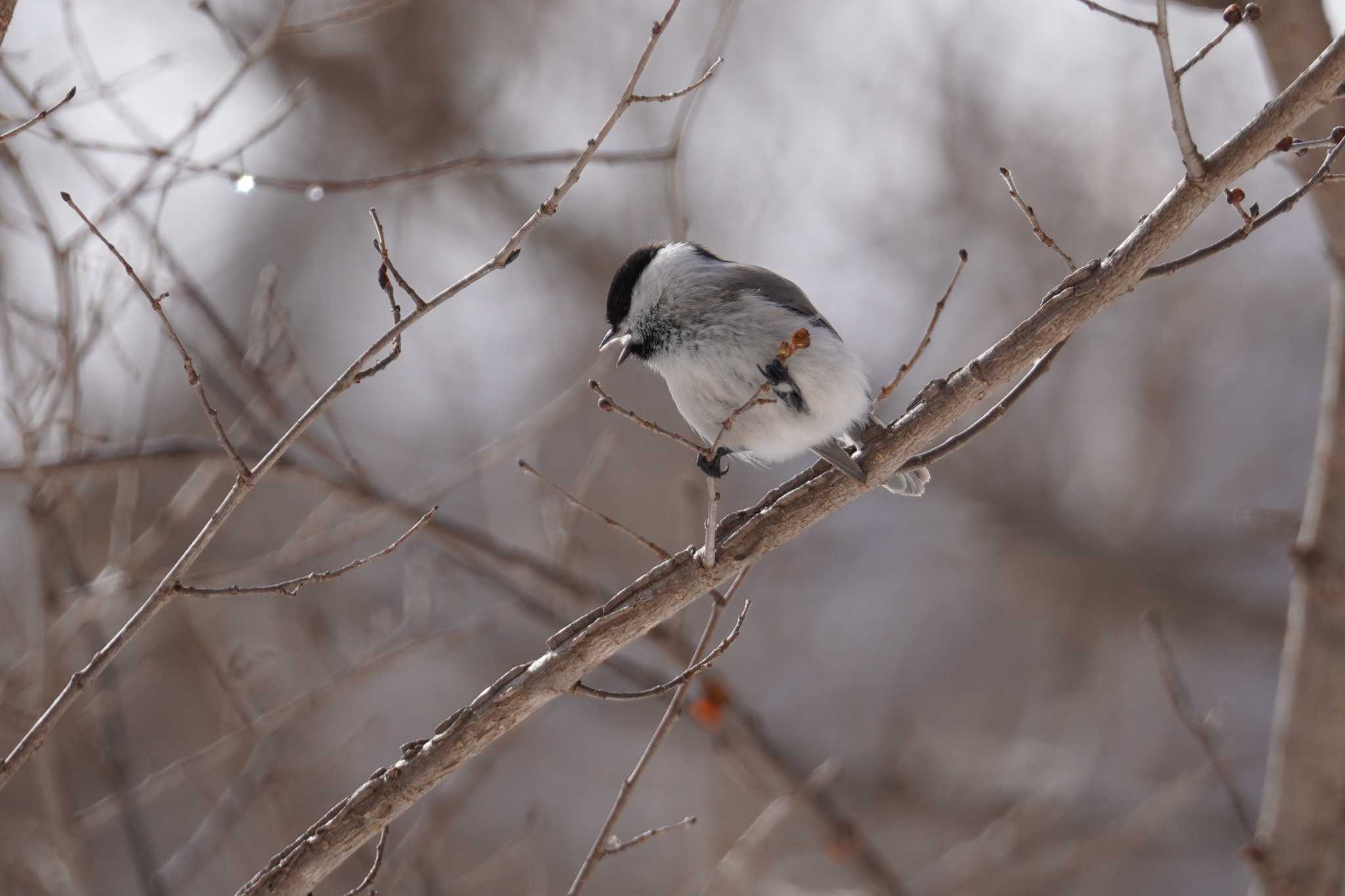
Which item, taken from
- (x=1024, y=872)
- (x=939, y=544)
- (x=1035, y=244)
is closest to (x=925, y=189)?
(x=1035, y=244)

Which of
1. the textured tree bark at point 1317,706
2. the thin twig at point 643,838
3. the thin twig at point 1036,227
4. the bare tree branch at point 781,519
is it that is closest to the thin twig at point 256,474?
the bare tree branch at point 781,519

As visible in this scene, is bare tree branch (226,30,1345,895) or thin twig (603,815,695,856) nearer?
bare tree branch (226,30,1345,895)

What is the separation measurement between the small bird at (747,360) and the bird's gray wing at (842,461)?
0.03 m

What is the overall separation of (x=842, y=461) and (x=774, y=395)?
321mm

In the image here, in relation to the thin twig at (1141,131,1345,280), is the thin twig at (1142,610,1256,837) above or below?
below

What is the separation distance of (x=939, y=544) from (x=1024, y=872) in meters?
3.18

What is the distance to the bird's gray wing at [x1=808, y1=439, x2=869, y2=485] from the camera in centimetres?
173

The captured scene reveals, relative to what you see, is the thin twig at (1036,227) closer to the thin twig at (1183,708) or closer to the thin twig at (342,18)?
the thin twig at (1183,708)

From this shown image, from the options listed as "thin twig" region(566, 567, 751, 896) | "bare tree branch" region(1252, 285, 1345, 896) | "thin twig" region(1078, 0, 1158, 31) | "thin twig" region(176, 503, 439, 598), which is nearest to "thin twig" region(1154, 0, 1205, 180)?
"thin twig" region(1078, 0, 1158, 31)

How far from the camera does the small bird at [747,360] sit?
2.06 metres

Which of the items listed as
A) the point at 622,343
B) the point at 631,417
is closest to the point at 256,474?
the point at 631,417

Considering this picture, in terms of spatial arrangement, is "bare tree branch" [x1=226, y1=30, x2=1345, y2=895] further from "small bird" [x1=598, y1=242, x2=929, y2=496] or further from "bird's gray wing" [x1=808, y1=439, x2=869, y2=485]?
"small bird" [x1=598, y1=242, x2=929, y2=496]

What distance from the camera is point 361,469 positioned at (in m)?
2.57

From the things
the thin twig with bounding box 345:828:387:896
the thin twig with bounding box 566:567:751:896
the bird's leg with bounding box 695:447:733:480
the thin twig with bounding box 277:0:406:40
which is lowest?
the thin twig with bounding box 566:567:751:896
